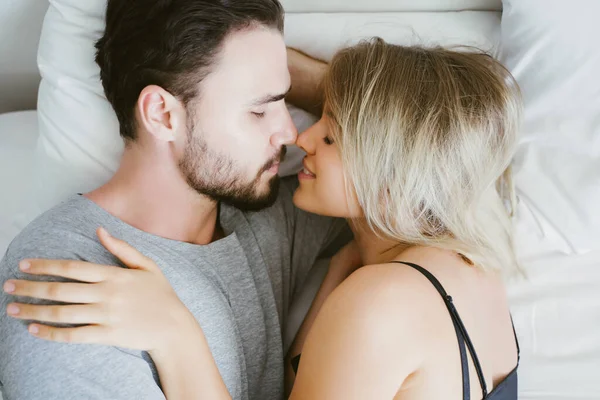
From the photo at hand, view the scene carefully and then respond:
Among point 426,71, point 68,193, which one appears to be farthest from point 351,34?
point 68,193

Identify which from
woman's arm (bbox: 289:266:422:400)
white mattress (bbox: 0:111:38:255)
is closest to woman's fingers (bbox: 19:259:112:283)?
woman's arm (bbox: 289:266:422:400)

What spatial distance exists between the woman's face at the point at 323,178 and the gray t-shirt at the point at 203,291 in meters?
0.20

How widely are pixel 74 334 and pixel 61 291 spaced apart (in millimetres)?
63

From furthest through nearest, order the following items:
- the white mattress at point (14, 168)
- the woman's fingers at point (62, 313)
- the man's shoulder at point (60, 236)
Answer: the white mattress at point (14, 168)
the man's shoulder at point (60, 236)
the woman's fingers at point (62, 313)

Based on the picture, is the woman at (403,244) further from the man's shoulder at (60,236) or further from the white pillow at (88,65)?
the white pillow at (88,65)

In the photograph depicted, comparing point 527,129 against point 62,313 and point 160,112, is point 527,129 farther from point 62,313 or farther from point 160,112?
point 62,313

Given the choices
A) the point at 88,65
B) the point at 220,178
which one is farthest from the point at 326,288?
the point at 88,65

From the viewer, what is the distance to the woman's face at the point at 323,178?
99 centimetres

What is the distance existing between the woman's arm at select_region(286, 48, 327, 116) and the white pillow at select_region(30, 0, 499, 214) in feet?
0.13

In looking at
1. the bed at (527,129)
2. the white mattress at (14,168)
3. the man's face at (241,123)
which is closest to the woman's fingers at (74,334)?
the man's face at (241,123)

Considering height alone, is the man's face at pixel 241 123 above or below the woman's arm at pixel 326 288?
above

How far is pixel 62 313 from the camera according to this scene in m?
0.75

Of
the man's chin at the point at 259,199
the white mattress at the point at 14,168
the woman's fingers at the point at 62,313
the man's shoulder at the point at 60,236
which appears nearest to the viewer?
the woman's fingers at the point at 62,313

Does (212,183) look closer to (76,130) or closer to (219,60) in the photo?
(219,60)
